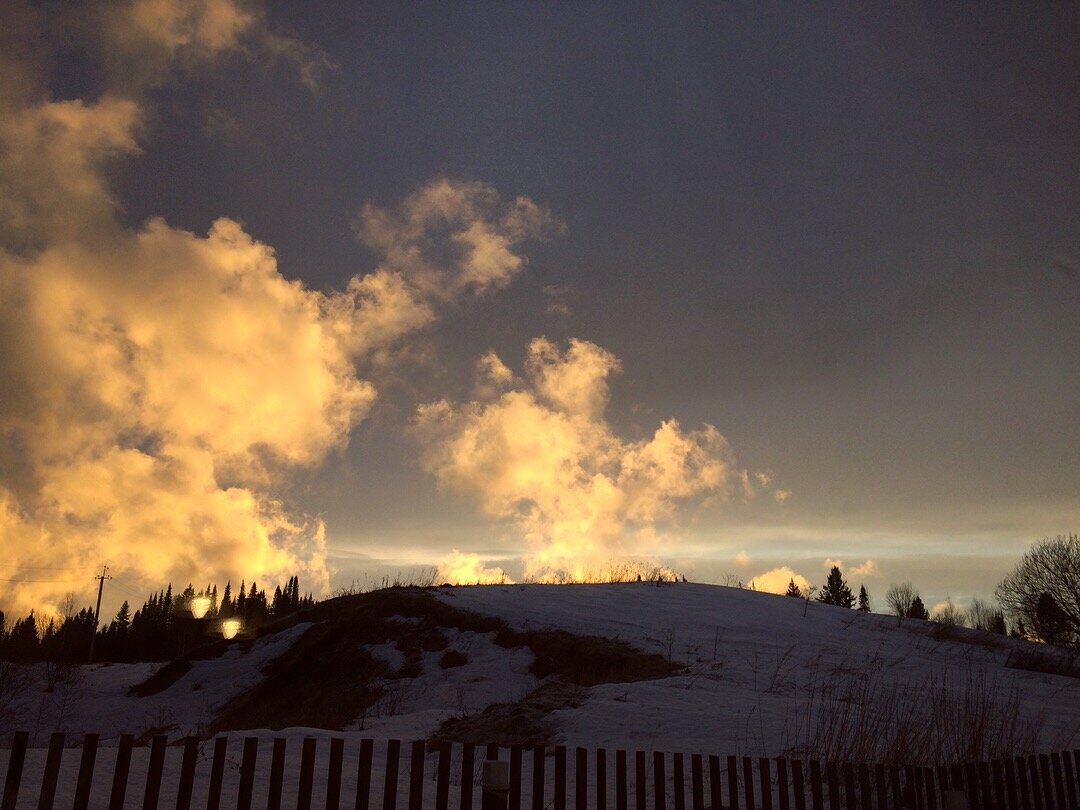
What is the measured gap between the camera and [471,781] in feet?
16.6

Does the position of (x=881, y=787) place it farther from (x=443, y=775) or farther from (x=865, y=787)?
(x=443, y=775)

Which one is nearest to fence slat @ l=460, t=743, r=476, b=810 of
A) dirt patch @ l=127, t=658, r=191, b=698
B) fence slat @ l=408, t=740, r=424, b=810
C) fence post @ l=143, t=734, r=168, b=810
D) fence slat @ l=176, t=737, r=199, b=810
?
fence slat @ l=408, t=740, r=424, b=810

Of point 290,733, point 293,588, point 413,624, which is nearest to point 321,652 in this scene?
point 413,624

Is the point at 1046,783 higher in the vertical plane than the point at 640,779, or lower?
lower

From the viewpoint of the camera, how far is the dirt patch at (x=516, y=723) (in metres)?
10.9

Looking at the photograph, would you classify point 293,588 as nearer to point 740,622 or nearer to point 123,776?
point 740,622

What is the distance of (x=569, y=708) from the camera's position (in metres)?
11.8

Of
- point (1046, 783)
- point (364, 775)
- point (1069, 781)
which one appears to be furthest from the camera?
point (1069, 781)

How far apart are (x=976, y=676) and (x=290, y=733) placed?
1764cm

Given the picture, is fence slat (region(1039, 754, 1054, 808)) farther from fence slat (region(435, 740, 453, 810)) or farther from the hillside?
fence slat (region(435, 740, 453, 810))

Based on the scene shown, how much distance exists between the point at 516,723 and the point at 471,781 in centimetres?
669

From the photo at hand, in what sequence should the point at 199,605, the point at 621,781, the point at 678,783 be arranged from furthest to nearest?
1. the point at 199,605
2. the point at 678,783
3. the point at 621,781

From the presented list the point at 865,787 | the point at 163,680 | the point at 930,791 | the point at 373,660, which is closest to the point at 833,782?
the point at 865,787

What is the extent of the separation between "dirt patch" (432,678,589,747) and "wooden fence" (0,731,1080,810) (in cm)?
49
